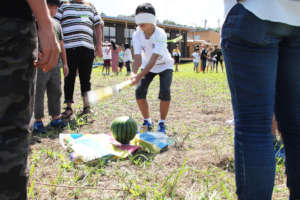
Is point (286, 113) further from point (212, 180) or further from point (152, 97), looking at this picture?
point (152, 97)

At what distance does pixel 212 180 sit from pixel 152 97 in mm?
4614

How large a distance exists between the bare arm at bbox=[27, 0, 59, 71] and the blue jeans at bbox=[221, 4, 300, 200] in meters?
0.79

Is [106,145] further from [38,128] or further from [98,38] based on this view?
[98,38]

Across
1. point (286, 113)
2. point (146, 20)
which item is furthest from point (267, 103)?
point (146, 20)

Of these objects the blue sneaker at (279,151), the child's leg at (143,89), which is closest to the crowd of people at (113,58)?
the child's leg at (143,89)

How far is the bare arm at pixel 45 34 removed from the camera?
117cm

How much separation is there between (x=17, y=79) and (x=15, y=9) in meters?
0.29

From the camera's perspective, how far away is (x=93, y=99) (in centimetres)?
141

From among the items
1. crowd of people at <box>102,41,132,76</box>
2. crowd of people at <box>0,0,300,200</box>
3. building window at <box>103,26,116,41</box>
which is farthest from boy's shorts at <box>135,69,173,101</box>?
building window at <box>103,26,116,41</box>

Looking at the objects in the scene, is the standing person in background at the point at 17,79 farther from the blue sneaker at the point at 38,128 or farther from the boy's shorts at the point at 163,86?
the boy's shorts at the point at 163,86

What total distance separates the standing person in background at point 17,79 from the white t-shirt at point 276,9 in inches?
34.8

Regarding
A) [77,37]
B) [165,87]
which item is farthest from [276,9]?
[77,37]

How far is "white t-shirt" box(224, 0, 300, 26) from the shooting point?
114cm

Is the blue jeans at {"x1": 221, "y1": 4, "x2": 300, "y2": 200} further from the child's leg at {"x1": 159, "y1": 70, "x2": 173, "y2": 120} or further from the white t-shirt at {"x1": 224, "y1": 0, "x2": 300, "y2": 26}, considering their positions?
the child's leg at {"x1": 159, "y1": 70, "x2": 173, "y2": 120}
